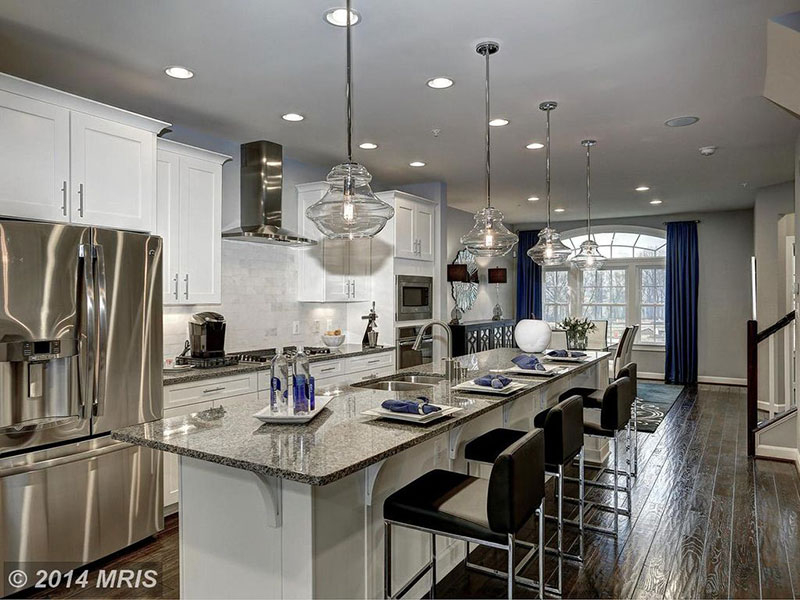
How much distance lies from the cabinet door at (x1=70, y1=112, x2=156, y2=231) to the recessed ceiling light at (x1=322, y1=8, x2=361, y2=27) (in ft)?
4.88

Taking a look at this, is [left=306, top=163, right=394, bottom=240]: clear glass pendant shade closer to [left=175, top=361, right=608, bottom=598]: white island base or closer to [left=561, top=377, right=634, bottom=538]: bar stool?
[left=175, top=361, right=608, bottom=598]: white island base

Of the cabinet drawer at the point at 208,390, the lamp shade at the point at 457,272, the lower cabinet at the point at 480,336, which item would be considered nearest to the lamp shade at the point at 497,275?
the lower cabinet at the point at 480,336

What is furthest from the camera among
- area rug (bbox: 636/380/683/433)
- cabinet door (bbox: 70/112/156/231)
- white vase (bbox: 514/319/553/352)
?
area rug (bbox: 636/380/683/433)

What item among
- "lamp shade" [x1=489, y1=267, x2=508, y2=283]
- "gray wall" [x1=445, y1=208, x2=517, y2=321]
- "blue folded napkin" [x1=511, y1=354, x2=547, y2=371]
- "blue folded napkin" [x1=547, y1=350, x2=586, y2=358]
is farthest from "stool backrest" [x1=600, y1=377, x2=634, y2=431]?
"lamp shade" [x1=489, y1=267, x2=508, y2=283]

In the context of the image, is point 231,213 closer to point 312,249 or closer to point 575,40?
point 312,249

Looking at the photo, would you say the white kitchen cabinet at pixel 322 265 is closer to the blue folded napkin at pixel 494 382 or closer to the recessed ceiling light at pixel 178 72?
the recessed ceiling light at pixel 178 72

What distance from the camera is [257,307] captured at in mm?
4883

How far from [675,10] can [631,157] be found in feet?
9.52

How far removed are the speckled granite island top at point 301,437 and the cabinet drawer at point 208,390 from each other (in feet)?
3.65

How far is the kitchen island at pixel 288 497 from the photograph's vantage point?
69.0 inches

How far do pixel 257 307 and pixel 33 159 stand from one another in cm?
231

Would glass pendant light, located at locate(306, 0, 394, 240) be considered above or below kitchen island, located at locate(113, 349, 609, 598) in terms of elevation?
above

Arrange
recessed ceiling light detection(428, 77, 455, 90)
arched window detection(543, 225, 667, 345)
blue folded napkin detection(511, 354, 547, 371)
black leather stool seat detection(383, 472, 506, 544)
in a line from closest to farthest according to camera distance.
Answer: black leather stool seat detection(383, 472, 506, 544)
recessed ceiling light detection(428, 77, 455, 90)
blue folded napkin detection(511, 354, 547, 371)
arched window detection(543, 225, 667, 345)

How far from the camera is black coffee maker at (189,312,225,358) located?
392 centimetres
